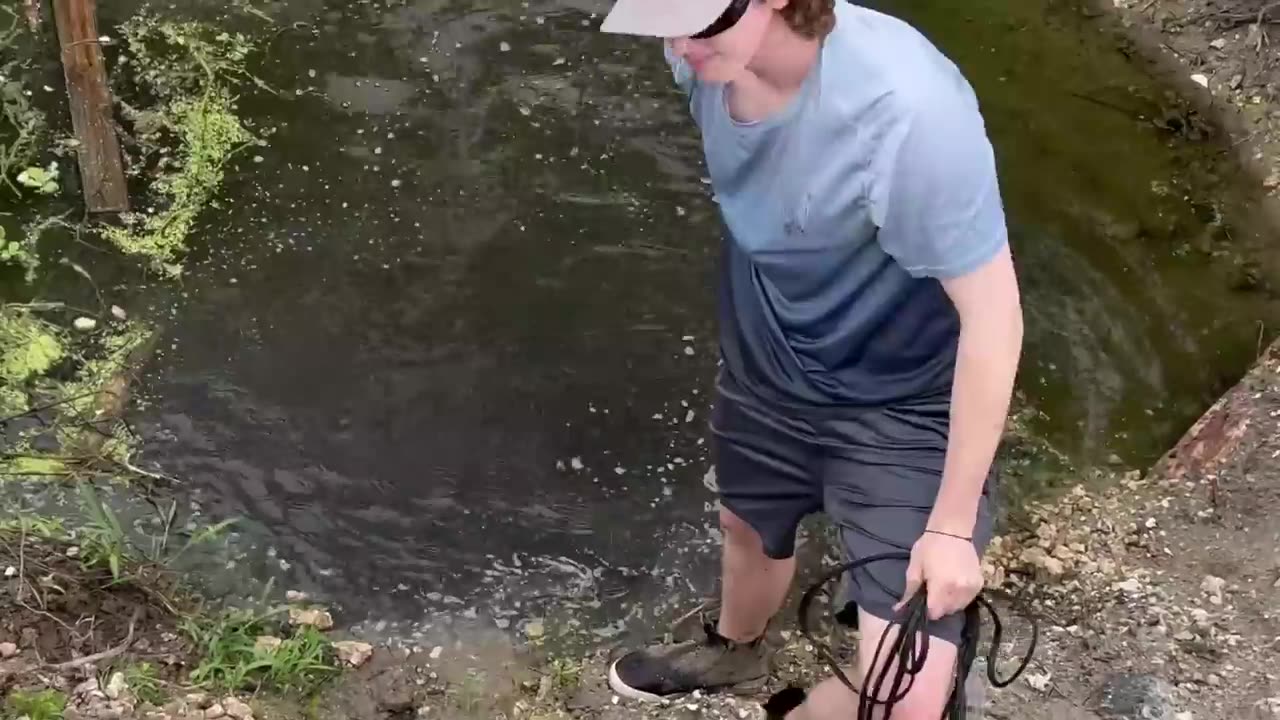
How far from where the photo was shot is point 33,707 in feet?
7.27

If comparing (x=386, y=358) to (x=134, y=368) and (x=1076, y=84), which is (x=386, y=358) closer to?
(x=134, y=368)

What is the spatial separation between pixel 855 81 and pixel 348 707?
178 cm

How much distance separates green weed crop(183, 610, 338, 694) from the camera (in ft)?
8.22

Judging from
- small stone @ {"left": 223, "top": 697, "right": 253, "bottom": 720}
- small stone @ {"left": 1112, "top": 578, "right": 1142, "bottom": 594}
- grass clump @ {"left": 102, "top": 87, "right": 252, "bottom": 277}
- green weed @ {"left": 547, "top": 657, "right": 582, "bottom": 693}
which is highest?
grass clump @ {"left": 102, "top": 87, "right": 252, "bottom": 277}

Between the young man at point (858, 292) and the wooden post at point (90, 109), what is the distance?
7.95 feet

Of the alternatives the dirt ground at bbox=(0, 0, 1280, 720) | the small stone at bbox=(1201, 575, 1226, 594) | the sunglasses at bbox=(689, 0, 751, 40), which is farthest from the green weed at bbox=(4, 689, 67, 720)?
the small stone at bbox=(1201, 575, 1226, 594)

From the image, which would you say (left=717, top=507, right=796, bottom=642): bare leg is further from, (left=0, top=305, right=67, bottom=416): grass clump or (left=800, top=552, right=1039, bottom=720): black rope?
(left=0, top=305, right=67, bottom=416): grass clump

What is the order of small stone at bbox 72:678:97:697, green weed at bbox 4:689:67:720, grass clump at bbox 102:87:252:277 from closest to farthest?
green weed at bbox 4:689:67:720 < small stone at bbox 72:678:97:697 < grass clump at bbox 102:87:252:277

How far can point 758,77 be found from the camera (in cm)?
158

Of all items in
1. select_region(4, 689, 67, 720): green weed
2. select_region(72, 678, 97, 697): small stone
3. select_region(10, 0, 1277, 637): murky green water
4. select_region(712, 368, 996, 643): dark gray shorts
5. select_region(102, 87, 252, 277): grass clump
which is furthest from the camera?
select_region(102, 87, 252, 277): grass clump

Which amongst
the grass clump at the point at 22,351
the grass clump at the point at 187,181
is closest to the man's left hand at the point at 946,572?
the grass clump at the point at 22,351

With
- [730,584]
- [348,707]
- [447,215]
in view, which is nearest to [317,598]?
[348,707]

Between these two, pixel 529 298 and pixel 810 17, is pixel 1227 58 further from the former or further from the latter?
pixel 810 17

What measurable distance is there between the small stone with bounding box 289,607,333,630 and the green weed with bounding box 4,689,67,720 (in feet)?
1.81
